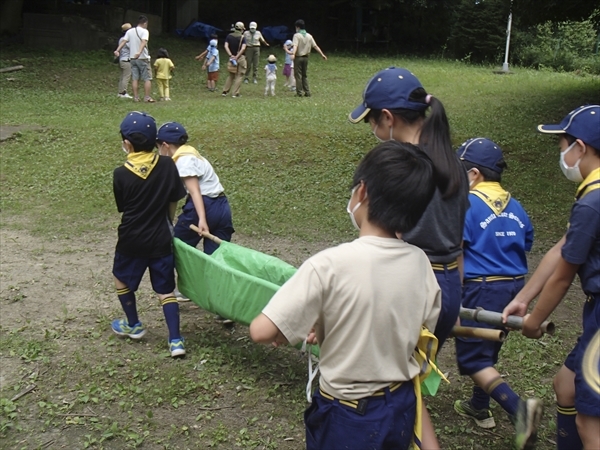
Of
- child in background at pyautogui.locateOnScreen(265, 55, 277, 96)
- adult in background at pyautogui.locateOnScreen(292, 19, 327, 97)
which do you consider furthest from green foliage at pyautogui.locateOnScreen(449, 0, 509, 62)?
child in background at pyautogui.locateOnScreen(265, 55, 277, 96)

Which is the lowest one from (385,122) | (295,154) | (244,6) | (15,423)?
(15,423)

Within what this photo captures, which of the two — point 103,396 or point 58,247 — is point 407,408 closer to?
point 103,396

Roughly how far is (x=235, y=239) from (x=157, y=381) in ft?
10.0

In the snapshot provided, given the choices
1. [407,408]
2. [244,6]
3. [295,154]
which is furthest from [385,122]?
[244,6]

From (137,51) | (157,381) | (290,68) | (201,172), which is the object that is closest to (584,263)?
(157,381)

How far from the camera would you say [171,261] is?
4.70 m

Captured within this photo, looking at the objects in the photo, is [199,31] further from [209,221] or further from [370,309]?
[370,309]

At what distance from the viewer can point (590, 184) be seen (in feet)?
8.51

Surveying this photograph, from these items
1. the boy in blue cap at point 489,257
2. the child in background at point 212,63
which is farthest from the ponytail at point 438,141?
the child in background at point 212,63

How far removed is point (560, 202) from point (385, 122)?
5920 mm

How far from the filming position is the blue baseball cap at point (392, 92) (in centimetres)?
282

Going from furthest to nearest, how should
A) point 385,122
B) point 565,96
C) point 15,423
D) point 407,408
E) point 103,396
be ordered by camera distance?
point 565,96
point 103,396
point 15,423
point 385,122
point 407,408

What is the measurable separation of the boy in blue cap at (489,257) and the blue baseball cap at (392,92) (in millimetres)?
762

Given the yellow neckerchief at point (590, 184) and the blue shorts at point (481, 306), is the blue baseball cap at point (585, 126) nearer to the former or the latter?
the yellow neckerchief at point (590, 184)
